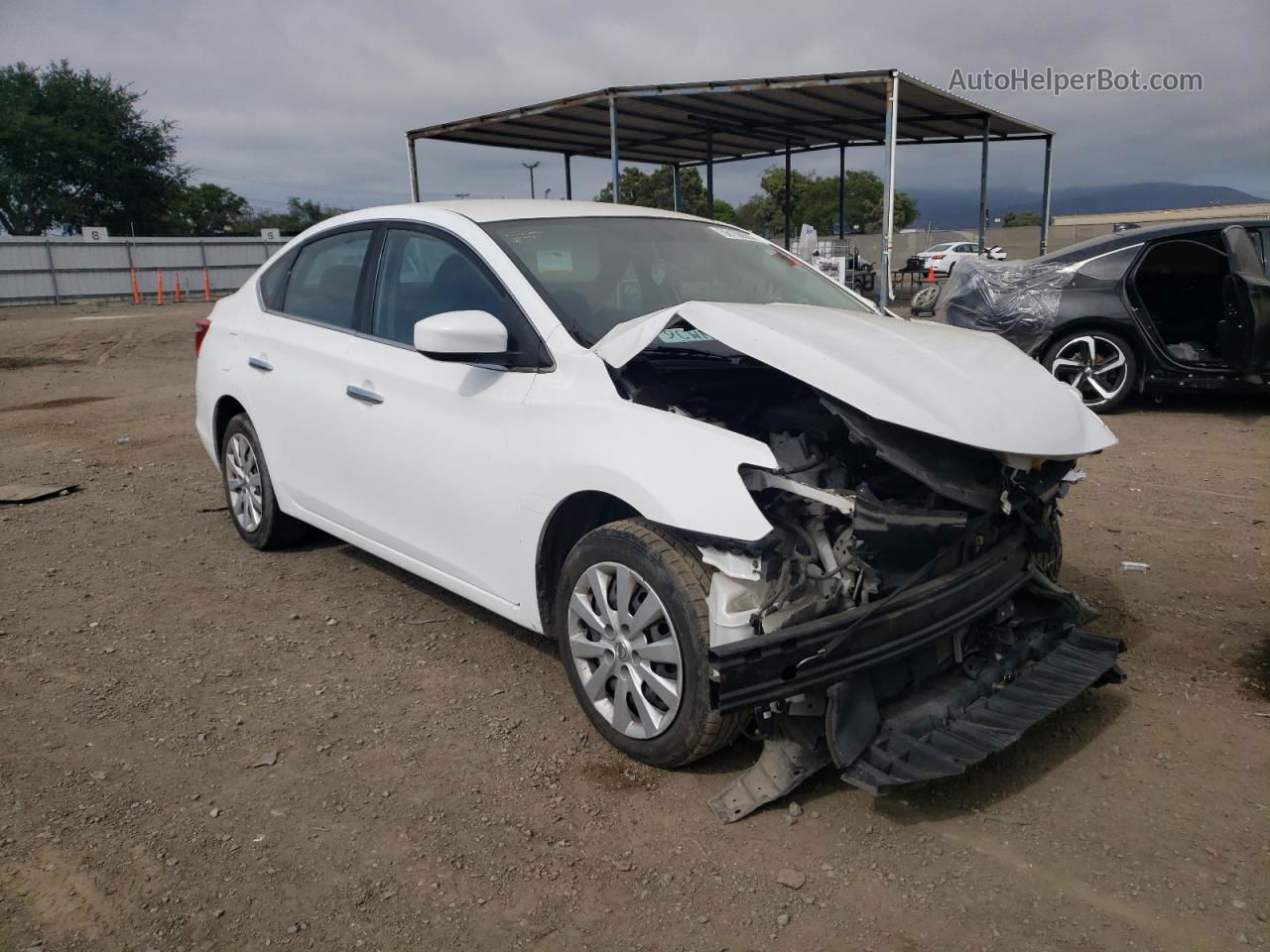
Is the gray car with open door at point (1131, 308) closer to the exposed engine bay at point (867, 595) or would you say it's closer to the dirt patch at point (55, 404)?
the exposed engine bay at point (867, 595)

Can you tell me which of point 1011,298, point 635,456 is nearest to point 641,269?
point 635,456

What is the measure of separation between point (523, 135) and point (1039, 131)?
9.59m

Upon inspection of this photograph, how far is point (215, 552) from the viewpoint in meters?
5.24

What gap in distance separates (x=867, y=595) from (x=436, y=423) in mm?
1740

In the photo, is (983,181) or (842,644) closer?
(842,644)

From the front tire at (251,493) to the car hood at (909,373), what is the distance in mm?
2488

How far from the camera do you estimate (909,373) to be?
2.90 meters

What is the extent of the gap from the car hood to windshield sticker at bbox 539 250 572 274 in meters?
0.50

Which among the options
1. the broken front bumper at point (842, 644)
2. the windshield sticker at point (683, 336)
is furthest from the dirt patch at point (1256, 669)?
the windshield sticker at point (683, 336)

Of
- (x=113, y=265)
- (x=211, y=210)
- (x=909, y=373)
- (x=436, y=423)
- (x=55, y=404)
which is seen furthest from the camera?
(x=211, y=210)

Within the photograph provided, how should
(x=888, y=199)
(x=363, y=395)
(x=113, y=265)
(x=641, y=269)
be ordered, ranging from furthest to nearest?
(x=113, y=265), (x=888, y=199), (x=363, y=395), (x=641, y=269)

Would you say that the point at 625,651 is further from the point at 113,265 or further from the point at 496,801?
the point at 113,265

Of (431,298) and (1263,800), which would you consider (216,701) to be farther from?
(1263,800)

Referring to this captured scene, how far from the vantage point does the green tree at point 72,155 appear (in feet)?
139
